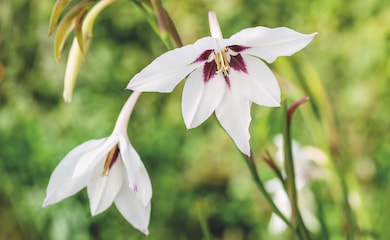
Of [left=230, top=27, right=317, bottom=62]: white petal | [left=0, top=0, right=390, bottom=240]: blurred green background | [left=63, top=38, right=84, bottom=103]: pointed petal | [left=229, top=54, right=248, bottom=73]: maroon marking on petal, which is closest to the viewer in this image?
[left=230, top=27, right=317, bottom=62]: white petal

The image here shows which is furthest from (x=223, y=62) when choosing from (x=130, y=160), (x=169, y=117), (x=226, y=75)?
(x=169, y=117)

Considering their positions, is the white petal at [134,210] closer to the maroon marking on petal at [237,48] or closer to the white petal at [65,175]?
the white petal at [65,175]

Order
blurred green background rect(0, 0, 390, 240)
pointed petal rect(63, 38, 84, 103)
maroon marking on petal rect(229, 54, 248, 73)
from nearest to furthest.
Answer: maroon marking on petal rect(229, 54, 248, 73) < pointed petal rect(63, 38, 84, 103) < blurred green background rect(0, 0, 390, 240)

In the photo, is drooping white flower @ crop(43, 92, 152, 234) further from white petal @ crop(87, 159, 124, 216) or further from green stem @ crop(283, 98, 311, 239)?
green stem @ crop(283, 98, 311, 239)

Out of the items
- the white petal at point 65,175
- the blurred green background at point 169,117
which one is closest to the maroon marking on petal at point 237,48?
the white petal at point 65,175

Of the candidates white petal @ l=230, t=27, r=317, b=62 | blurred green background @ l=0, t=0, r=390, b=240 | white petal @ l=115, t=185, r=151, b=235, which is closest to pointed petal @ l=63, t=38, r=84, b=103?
white petal @ l=115, t=185, r=151, b=235
